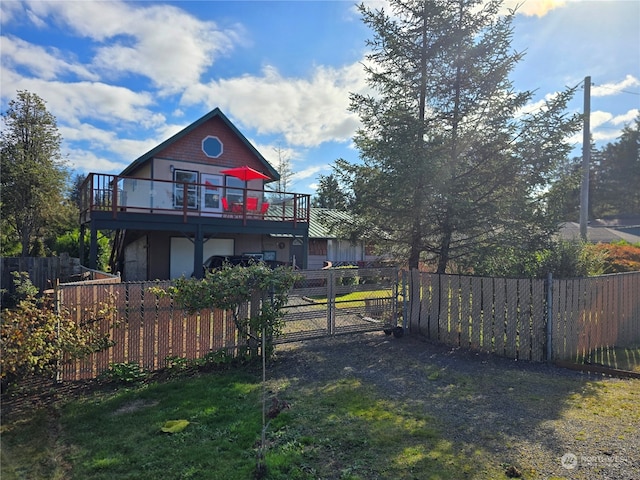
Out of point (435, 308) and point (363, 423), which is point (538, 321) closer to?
point (435, 308)

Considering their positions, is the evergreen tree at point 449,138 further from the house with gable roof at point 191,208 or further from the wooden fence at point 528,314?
the house with gable roof at point 191,208

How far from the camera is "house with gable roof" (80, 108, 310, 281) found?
1305 cm

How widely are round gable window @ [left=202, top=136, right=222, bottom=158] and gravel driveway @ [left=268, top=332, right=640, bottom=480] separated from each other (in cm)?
1222

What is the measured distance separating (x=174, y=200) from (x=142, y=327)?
913cm

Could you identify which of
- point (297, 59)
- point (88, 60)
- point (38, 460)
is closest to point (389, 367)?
point (38, 460)

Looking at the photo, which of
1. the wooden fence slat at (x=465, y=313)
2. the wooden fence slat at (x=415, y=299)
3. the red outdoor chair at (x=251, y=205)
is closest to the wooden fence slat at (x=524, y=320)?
the wooden fence slat at (x=465, y=313)

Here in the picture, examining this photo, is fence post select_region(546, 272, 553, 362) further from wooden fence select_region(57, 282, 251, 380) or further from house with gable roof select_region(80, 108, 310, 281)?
house with gable roof select_region(80, 108, 310, 281)

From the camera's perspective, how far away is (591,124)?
13469 mm

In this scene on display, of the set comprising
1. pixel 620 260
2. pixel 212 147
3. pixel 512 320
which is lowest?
pixel 512 320

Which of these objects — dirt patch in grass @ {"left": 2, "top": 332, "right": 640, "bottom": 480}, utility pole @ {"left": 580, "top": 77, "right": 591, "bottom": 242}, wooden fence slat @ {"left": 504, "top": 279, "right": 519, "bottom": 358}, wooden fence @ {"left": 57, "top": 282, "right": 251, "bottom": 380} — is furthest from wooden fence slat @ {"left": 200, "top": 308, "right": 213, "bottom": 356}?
utility pole @ {"left": 580, "top": 77, "right": 591, "bottom": 242}

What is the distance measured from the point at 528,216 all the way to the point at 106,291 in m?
8.69

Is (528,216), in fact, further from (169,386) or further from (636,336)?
(169,386)

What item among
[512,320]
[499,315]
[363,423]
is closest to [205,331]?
[363,423]

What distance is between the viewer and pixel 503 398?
5164 millimetres
